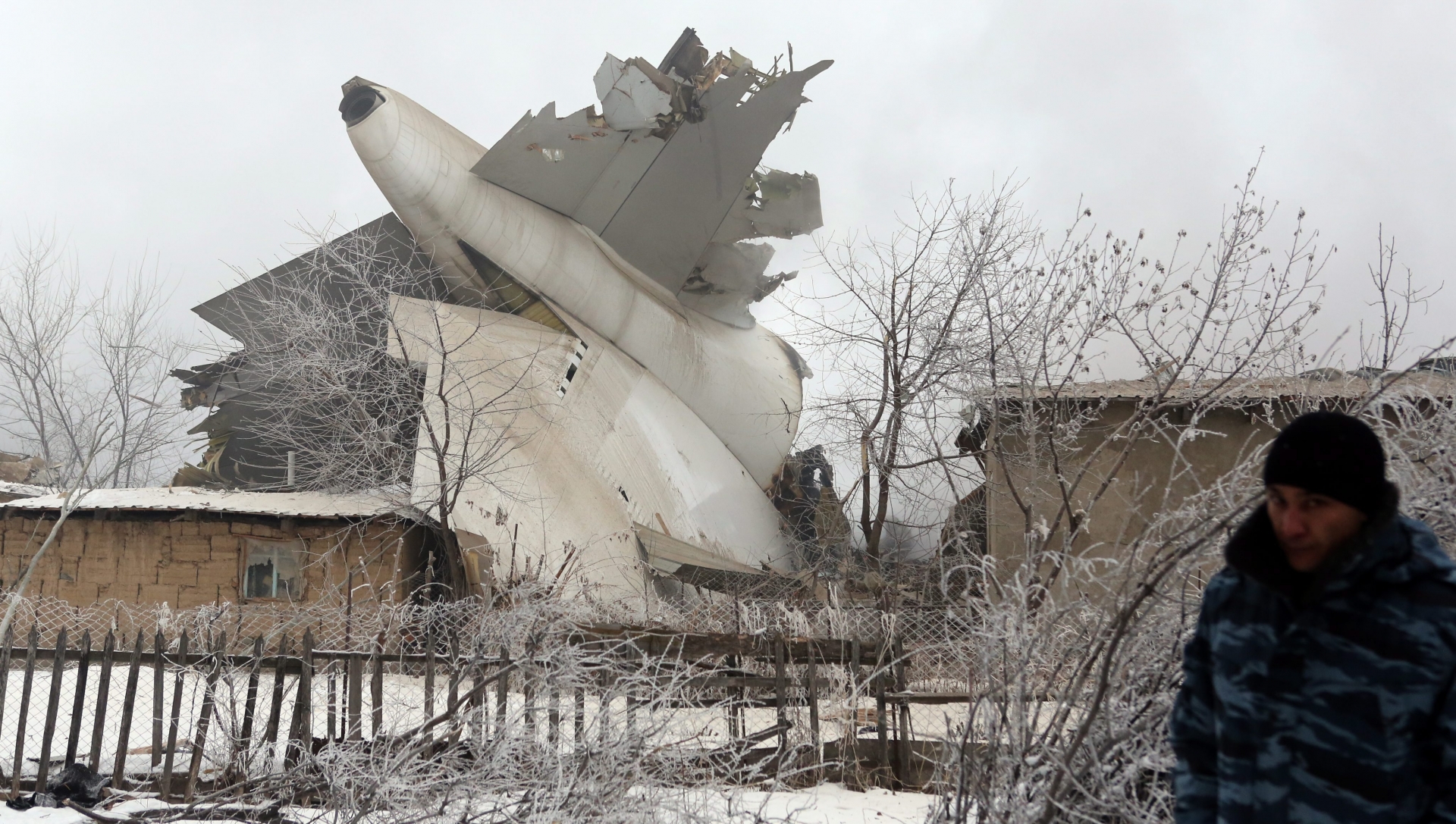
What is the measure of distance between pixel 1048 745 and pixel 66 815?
6.09 meters

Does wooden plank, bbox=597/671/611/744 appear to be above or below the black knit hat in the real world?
below

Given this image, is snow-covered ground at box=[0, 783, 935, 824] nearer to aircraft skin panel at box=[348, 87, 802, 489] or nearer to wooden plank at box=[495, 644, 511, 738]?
wooden plank at box=[495, 644, 511, 738]

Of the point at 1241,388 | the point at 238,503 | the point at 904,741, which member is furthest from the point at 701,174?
the point at 904,741

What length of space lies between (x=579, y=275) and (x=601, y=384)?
1.96m

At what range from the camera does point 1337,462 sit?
1.83 meters

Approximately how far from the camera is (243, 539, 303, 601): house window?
46.0ft

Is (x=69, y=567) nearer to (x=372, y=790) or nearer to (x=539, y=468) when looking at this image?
(x=539, y=468)

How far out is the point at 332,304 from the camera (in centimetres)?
1501

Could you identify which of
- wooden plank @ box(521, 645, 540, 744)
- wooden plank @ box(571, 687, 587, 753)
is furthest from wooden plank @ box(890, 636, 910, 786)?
wooden plank @ box(521, 645, 540, 744)

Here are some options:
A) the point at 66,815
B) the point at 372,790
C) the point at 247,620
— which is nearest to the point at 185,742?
the point at 66,815

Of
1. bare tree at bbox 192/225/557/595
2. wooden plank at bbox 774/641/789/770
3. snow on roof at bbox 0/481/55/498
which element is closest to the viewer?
wooden plank at bbox 774/641/789/770

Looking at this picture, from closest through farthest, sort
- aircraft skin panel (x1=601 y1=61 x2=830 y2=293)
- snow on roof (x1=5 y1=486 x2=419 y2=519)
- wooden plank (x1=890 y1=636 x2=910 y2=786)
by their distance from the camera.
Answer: wooden plank (x1=890 y1=636 x2=910 y2=786) → snow on roof (x1=5 y1=486 x2=419 y2=519) → aircraft skin panel (x1=601 y1=61 x2=830 y2=293)

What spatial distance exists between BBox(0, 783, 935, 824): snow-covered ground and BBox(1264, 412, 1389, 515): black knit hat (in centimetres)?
395

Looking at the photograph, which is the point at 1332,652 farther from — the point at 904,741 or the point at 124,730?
the point at 124,730
